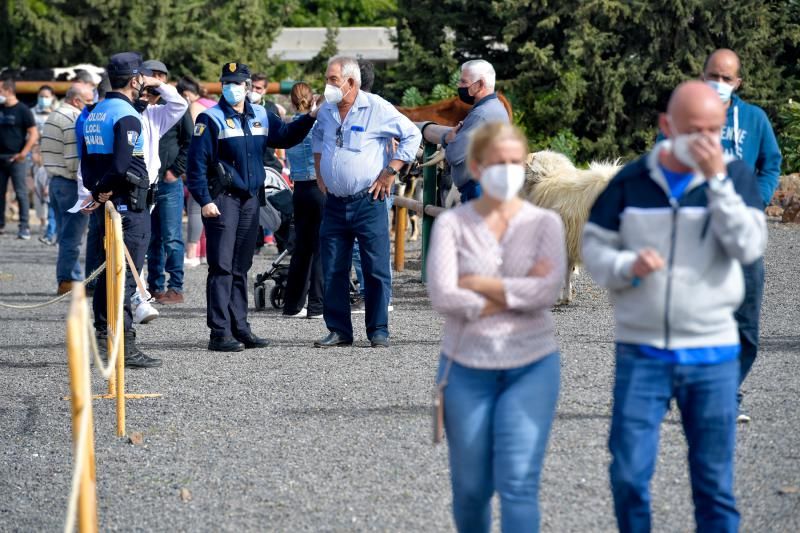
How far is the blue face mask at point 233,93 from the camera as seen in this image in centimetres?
950

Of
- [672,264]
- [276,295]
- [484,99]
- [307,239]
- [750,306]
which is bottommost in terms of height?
[276,295]

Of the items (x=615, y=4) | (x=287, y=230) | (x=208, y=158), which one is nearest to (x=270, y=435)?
(x=208, y=158)

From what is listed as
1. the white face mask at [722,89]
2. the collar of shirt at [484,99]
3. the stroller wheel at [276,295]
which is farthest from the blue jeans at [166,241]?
the white face mask at [722,89]

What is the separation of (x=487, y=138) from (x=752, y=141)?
2435mm

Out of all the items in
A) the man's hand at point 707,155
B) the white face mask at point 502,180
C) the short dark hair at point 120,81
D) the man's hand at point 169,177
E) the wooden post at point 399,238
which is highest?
the short dark hair at point 120,81

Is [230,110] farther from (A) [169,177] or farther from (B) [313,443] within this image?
(A) [169,177]

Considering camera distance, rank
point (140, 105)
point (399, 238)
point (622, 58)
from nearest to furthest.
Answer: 1. point (140, 105)
2. point (399, 238)
3. point (622, 58)

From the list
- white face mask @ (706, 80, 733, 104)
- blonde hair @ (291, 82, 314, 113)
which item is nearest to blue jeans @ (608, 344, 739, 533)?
white face mask @ (706, 80, 733, 104)

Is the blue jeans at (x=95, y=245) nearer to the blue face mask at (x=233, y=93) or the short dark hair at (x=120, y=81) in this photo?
the short dark hair at (x=120, y=81)

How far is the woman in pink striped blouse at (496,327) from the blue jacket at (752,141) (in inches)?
88.5

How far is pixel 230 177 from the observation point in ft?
31.3

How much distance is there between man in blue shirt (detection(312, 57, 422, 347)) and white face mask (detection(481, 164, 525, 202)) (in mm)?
4983

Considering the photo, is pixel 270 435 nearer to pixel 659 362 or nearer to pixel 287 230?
pixel 659 362

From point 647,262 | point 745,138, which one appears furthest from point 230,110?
point 647,262
